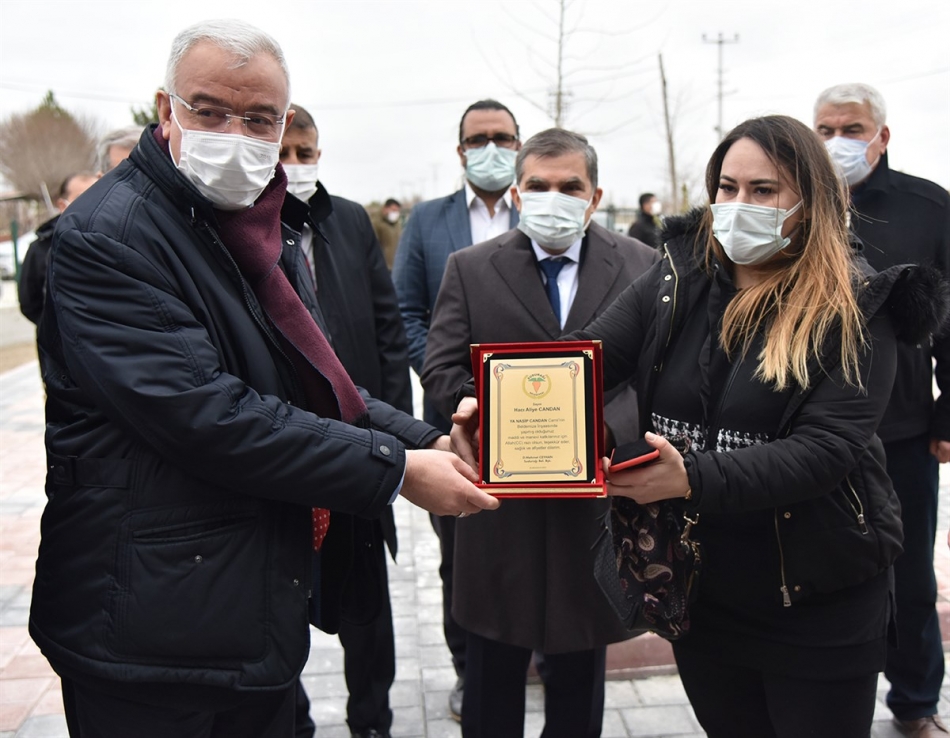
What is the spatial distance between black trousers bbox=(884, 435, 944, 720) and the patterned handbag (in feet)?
4.59

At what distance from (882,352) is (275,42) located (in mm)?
1605

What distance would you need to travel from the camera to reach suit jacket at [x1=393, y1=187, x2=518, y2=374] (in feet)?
13.4

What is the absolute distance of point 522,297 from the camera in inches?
118

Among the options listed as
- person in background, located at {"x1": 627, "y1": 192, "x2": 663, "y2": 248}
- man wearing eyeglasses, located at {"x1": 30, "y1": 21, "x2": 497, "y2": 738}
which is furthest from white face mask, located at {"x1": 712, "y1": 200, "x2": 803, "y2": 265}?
person in background, located at {"x1": 627, "y1": 192, "x2": 663, "y2": 248}

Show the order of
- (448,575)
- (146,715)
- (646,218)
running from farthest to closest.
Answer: (646,218), (448,575), (146,715)

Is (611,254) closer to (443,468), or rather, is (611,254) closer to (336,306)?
(336,306)

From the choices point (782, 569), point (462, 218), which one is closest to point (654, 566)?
point (782, 569)

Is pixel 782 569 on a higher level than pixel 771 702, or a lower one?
higher

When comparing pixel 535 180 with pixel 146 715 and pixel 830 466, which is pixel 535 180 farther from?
pixel 146 715

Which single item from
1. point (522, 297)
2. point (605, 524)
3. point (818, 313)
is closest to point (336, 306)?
point (522, 297)

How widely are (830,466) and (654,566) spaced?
21.0 inches

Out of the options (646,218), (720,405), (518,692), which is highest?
(646,218)

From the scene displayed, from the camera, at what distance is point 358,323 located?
3439 mm

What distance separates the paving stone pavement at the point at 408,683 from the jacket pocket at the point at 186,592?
1.90 metres
